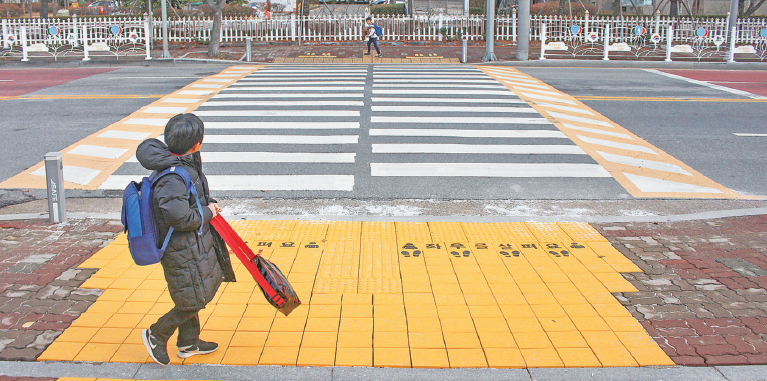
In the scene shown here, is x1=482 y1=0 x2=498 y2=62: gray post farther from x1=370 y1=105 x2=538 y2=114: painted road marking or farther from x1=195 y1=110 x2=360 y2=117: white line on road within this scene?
x1=195 y1=110 x2=360 y2=117: white line on road

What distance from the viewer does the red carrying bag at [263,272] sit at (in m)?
4.14

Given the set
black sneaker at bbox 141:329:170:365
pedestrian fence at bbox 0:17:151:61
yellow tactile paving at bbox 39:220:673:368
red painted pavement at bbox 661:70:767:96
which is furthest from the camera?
pedestrian fence at bbox 0:17:151:61

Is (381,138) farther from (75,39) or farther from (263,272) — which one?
(75,39)

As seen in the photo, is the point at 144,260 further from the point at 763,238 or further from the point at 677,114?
the point at 677,114

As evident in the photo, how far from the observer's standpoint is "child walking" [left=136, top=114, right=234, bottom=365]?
384cm

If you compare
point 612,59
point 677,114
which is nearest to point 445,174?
point 677,114

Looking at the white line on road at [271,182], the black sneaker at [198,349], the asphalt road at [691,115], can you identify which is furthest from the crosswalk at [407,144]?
the black sneaker at [198,349]

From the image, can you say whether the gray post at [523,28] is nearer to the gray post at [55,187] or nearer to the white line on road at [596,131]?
the white line on road at [596,131]

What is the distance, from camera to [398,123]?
41.9 ft

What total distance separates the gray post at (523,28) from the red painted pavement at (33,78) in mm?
14430

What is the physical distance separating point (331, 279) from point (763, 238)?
15.4ft

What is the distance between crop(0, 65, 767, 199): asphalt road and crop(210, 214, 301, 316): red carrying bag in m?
4.56

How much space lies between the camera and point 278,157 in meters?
10.6

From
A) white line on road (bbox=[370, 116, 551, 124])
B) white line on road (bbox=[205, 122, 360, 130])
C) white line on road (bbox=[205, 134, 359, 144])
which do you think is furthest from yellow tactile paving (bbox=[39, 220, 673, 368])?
white line on road (bbox=[370, 116, 551, 124])
